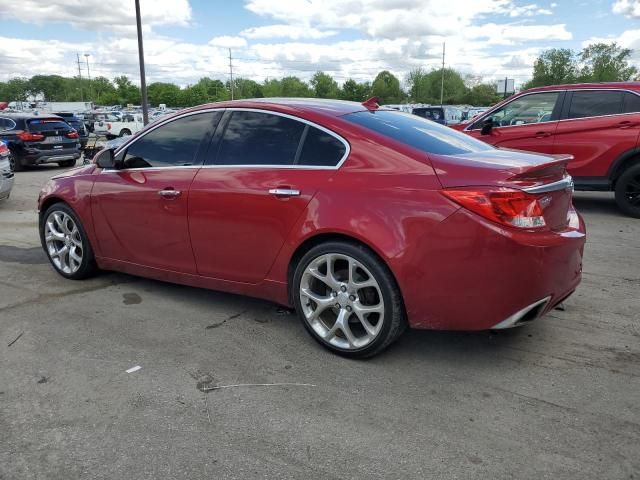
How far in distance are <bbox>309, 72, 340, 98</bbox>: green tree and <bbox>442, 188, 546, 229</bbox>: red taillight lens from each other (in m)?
106

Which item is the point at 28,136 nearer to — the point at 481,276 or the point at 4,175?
the point at 4,175

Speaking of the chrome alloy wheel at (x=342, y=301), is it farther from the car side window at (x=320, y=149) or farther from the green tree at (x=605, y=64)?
the green tree at (x=605, y=64)

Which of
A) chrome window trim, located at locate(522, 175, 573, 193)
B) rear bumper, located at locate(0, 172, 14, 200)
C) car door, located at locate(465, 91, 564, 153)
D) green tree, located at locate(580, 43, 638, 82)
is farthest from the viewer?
green tree, located at locate(580, 43, 638, 82)

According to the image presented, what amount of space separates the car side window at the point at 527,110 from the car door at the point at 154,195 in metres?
5.90

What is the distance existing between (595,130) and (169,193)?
6.25 m

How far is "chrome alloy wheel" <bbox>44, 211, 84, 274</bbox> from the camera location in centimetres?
498

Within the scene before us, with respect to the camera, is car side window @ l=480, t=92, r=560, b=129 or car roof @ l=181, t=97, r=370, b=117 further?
car side window @ l=480, t=92, r=560, b=129

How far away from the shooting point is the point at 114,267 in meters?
4.77

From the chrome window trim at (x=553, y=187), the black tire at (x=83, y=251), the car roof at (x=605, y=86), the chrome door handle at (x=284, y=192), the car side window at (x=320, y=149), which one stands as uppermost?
the car roof at (x=605, y=86)

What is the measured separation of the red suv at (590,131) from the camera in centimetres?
758

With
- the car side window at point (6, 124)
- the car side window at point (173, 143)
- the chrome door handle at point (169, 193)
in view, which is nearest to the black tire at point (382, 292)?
the chrome door handle at point (169, 193)

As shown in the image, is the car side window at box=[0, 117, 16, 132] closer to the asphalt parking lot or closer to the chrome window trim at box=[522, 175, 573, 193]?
the asphalt parking lot

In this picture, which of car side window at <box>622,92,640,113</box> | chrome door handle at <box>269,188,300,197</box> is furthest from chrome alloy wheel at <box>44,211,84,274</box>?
car side window at <box>622,92,640,113</box>

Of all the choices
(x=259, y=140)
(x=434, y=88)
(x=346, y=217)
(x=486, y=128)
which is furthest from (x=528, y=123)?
(x=434, y=88)
